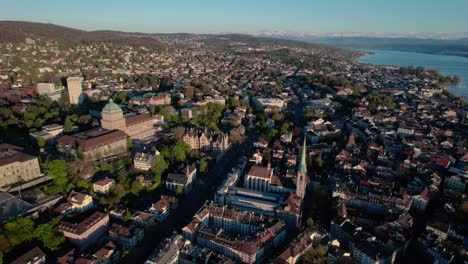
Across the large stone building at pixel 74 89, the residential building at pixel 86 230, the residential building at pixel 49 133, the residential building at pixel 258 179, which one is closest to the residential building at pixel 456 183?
the residential building at pixel 258 179

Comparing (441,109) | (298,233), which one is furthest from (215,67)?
(298,233)

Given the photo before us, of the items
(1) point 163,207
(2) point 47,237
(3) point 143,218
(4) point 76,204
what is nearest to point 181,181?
(1) point 163,207

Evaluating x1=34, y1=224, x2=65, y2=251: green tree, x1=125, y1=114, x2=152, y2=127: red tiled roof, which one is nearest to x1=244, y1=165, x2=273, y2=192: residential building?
x1=34, y1=224, x2=65, y2=251: green tree

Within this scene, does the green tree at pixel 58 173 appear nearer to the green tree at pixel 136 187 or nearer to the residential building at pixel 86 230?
the green tree at pixel 136 187

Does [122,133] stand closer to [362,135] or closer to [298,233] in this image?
[298,233]

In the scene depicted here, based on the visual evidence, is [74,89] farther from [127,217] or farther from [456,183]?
[456,183]

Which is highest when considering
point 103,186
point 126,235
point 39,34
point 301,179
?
point 39,34
